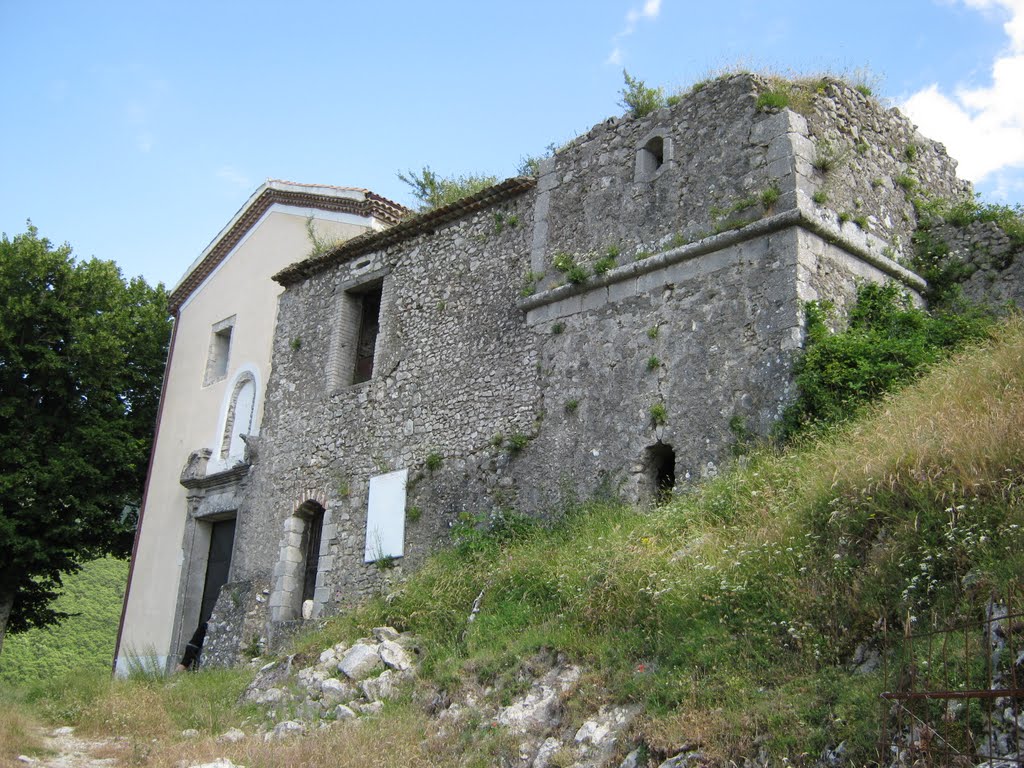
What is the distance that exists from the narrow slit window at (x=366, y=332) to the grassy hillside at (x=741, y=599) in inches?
197

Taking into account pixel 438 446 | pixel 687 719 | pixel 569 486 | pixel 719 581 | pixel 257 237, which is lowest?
pixel 687 719

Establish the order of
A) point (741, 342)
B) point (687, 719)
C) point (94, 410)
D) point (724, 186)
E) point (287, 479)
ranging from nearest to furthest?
point (687, 719) < point (741, 342) < point (724, 186) < point (287, 479) < point (94, 410)

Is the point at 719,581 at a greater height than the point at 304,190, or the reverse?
the point at 304,190

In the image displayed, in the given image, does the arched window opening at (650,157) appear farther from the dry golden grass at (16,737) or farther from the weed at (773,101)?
the dry golden grass at (16,737)

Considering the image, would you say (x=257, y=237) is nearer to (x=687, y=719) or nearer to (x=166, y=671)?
(x=166, y=671)

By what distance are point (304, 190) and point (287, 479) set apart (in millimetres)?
5181

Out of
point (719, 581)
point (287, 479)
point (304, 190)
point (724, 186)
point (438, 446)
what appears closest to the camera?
point (719, 581)

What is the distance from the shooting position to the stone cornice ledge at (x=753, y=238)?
31.9 feet

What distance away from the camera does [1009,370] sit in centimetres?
721

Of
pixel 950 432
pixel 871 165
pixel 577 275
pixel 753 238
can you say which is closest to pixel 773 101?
pixel 753 238

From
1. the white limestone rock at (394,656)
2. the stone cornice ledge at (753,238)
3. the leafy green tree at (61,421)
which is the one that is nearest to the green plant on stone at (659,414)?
the stone cornice ledge at (753,238)

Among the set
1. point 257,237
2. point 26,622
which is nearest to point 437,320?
point 257,237

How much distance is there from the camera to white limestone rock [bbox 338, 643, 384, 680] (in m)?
9.05

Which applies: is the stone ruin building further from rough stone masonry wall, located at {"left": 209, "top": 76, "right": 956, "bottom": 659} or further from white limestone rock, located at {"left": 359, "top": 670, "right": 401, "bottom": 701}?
white limestone rock, located at {"left": 359, "top": 670, "right": 401, "bottom": 701}
